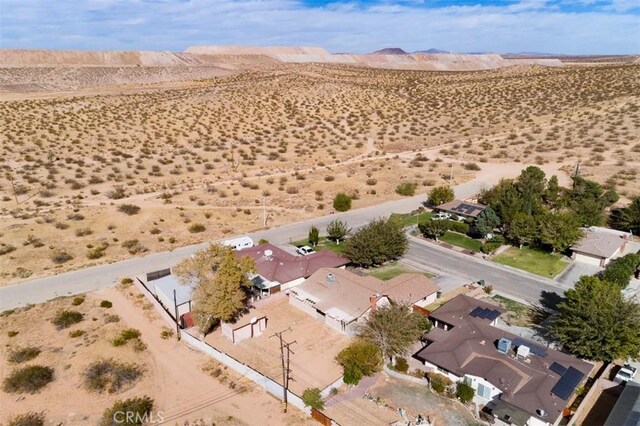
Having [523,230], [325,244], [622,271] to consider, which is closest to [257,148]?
[325,244]

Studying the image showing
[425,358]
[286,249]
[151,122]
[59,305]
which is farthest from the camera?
[151,122]

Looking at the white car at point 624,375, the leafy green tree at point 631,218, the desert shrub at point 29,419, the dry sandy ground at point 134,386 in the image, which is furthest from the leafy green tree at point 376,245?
the leafy green tree at point 631,218

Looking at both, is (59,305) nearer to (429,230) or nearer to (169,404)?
(169,404)

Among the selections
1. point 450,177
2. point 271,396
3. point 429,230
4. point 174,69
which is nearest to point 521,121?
point 450,177

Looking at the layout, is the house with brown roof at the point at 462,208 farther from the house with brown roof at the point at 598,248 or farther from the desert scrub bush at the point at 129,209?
the desert scrub bush at the point at 129,209

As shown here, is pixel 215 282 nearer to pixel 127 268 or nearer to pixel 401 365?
pixel 401 365

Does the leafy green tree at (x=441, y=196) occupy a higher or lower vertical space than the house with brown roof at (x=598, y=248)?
higher
